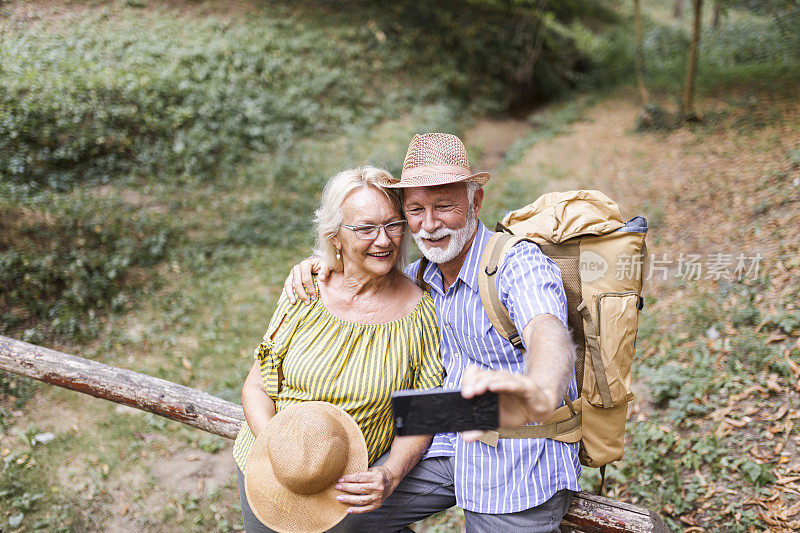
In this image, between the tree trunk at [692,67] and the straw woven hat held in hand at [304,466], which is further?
the tree trunk at [692,67]

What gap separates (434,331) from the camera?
2.80m

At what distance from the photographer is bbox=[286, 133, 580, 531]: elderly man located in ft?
7.57

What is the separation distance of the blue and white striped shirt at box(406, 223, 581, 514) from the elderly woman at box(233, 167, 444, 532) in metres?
0.23

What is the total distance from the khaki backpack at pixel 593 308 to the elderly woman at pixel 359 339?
1.62ft

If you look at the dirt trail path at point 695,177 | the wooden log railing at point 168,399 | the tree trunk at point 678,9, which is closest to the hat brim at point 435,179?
the wooden log railing at point 168,399

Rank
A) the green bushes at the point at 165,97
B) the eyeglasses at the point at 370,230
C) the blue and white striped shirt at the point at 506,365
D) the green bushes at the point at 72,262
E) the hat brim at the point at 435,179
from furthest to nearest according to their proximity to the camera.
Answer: the green bushes at the point at 165,97 → the green bushes at the point at 72,262 → the eyeglasses at the point at 370,230 → the hat brim at the point at 435,179 → the blue and white striped shirt at the point at 506,365

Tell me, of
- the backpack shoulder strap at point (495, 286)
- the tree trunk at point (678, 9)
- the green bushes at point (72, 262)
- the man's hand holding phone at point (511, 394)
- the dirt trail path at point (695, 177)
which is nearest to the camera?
the man's hand holding phone at point (511, 394)

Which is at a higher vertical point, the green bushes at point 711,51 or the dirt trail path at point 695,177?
the green bushes at point 711,51

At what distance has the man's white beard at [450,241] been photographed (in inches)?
102

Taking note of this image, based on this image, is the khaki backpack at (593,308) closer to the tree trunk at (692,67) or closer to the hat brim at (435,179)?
the hat brim at (435,179)

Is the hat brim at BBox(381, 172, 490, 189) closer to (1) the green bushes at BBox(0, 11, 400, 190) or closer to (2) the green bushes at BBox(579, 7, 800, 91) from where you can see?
(1) the green bushes at BBox(0, 11, 400, 190)

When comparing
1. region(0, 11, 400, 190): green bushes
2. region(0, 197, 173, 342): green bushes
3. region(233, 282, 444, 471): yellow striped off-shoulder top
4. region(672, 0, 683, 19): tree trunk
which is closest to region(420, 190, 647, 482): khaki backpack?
region(233, 282, 444, 471): yellow striped off-shoulder top

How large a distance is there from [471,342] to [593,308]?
1.90 ft

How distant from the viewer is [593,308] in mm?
2426
